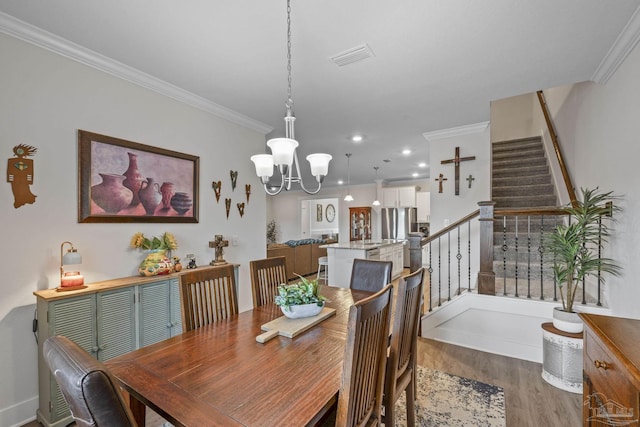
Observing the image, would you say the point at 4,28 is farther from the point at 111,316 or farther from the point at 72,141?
the point at 111,316

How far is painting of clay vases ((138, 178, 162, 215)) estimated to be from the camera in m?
2.73

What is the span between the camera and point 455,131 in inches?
170

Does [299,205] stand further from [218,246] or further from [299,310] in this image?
[299,310]

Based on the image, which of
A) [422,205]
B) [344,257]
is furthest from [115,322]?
[422,205]

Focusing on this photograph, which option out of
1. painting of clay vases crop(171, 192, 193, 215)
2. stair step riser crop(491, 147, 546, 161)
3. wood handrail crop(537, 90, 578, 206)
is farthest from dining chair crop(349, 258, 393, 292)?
stair step riser crop(491, 147, 546, 161)

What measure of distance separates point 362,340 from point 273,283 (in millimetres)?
1507

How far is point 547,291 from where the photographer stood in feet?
10.5

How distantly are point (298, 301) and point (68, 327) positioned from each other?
164cm

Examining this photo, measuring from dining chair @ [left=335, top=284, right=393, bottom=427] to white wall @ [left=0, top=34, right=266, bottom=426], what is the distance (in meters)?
2.38

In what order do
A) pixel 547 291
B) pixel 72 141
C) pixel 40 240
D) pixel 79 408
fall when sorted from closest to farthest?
pixel 79 408, pixel 40 240, pixel 72 141, pixel 547 291

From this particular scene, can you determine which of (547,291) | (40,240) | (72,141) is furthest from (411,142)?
(40,240)

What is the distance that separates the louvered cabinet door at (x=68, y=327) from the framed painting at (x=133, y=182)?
0.70 metres

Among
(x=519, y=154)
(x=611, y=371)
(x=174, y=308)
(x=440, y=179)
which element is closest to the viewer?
(x=611, y=371)

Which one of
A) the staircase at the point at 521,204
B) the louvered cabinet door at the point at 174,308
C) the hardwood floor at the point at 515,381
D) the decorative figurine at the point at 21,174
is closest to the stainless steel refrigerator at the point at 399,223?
the staircase at the point at 521,204
